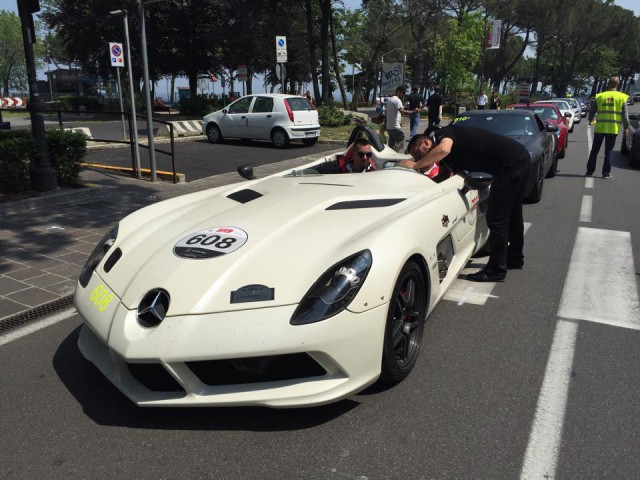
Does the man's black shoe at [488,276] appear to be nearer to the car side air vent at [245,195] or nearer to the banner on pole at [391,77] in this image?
the car side air vent at [245,195]

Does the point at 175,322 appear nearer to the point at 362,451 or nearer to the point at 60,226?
the point at 362,451

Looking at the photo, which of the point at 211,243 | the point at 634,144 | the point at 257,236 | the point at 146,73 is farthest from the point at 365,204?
the point at 634,144

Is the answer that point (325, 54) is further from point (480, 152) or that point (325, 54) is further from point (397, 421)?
point (397, 421)

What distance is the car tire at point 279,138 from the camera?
15204mm

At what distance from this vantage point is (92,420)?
2.60 m

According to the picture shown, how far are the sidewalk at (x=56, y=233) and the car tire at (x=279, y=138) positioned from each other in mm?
5798

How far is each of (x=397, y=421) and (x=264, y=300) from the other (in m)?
0.92

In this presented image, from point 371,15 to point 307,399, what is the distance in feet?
106

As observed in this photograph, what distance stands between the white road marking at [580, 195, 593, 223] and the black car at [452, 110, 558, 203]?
670mm

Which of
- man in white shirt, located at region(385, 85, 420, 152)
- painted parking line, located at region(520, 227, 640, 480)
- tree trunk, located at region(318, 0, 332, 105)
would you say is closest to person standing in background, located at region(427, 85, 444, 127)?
man in white shirt, located at region(385, 85, 420, 152)

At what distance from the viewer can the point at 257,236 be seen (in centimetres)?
288

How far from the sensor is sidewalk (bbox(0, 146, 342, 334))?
13.5ft

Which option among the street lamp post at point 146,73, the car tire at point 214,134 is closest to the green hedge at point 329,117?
the car tire at point 214,134

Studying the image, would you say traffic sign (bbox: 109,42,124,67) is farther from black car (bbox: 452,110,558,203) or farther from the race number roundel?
the race number roundel
